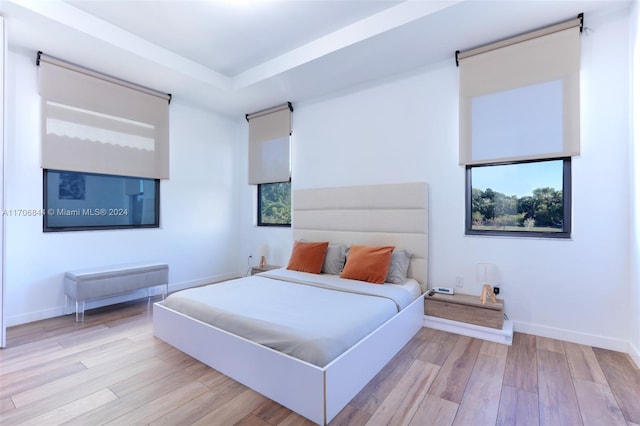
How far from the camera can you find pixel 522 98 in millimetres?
2803

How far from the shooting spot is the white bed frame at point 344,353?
1.67 metres

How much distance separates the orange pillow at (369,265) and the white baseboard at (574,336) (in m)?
1.35

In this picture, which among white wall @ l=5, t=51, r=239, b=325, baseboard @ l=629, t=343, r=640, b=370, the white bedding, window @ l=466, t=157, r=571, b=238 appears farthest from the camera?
white wall @ l=5, t=51, r=239, b=325

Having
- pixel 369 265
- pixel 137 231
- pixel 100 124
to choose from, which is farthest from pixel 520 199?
pixel 100 124

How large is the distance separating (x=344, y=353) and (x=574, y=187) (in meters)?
2.52

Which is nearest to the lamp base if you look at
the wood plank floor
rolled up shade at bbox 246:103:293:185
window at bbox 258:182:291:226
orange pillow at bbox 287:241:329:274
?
the wood plank floor

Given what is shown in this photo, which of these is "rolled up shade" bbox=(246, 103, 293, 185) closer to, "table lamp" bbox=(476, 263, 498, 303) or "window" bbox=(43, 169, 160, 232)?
"window" bbox=(43, 169, 160, 232)

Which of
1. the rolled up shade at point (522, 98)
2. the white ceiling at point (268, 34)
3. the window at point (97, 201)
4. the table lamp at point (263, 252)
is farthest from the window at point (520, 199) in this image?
the window at point (97, 201)

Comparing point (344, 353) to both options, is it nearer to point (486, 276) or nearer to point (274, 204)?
point (486, 276)

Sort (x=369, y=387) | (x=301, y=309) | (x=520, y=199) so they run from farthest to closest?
(x=520, y=199), (x=301, y=309), (x=369, y=387)

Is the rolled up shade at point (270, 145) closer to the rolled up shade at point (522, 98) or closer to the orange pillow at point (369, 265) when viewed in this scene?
the orange pillow at point (369, 265)

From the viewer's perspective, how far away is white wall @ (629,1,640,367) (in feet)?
7.33

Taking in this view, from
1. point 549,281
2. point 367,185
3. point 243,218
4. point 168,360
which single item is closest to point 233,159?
point 243,218

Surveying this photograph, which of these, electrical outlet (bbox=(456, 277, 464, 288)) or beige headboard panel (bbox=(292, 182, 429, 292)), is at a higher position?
beige headboard panel (bbox=(292, 182, 429, 292))
